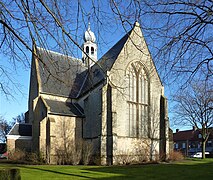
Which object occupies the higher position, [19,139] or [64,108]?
[64,108]

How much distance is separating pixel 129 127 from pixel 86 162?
6256mm

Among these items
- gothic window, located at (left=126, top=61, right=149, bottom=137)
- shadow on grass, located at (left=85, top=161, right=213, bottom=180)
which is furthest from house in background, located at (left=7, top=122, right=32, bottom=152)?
shadow on grass, located at (left=85, top=161, right=213, bottom=180)

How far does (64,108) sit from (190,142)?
56.8 m

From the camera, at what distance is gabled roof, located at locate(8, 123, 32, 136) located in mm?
Result: 31906

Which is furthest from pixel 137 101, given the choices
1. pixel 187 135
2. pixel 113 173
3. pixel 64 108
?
pixel 187 135

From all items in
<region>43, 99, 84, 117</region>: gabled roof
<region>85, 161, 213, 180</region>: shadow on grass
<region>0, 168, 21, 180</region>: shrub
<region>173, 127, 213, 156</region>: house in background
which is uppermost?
<region>43, 99, 84, 117</region>: gabled roof

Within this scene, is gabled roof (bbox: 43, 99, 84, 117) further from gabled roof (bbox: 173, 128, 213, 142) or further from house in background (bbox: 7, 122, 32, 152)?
gabled roof (bbox: 173, 128, 213, 142)

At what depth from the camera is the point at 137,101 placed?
99.2 feet

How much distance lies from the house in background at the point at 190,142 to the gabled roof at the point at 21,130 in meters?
49.0

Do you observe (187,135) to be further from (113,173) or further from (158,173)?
(113,173)

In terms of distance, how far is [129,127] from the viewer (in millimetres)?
29016

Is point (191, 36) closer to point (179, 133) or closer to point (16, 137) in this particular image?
point (16, 137)

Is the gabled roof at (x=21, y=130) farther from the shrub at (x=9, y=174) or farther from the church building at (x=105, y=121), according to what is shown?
the shrub at (x=9, y=174)

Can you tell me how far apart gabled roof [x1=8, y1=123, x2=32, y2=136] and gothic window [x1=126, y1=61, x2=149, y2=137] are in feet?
42.2
